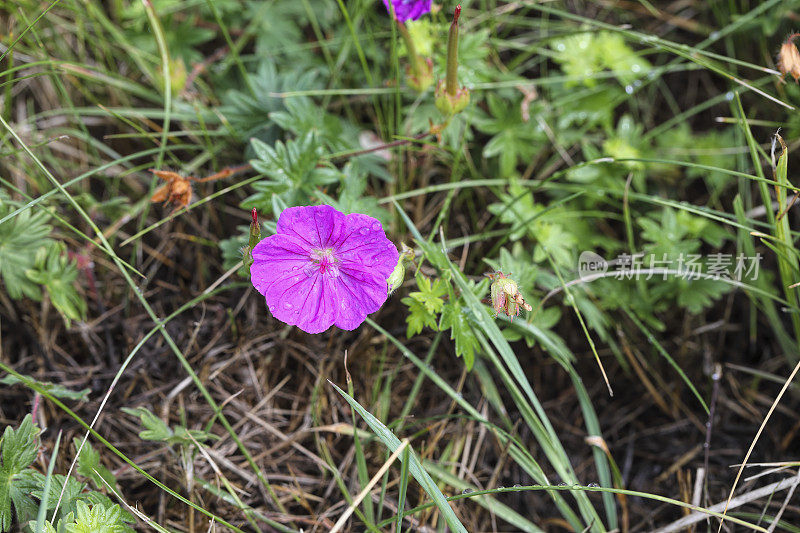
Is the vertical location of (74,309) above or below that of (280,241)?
below

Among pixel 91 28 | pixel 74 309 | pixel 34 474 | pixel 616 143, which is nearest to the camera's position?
pixel 34 474

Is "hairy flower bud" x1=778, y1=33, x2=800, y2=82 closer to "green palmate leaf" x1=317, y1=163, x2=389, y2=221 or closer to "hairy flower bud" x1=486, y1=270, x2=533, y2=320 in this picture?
"hairy flower bud" x1=486, y1=270, x2=533, y2=320

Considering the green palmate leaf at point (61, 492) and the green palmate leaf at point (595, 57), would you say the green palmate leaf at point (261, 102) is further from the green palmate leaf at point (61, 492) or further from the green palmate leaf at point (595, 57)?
the green palmate leaf at point (61, 492)

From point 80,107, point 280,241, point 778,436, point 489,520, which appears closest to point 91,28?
point 80,107

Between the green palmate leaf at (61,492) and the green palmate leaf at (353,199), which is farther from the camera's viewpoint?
the green palmate leaf at (353,199)

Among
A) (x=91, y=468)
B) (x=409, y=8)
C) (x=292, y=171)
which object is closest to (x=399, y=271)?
(x=292, y=171)

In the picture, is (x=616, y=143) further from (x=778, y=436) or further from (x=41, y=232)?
(x=41, y=232)

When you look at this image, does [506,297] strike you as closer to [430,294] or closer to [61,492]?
[430,294]

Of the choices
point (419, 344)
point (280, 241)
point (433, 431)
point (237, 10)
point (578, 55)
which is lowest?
point (433, 431)

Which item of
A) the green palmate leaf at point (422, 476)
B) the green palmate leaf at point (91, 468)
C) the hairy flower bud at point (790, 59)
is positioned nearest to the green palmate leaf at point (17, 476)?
the green palmate leaf at point (91, 468)
